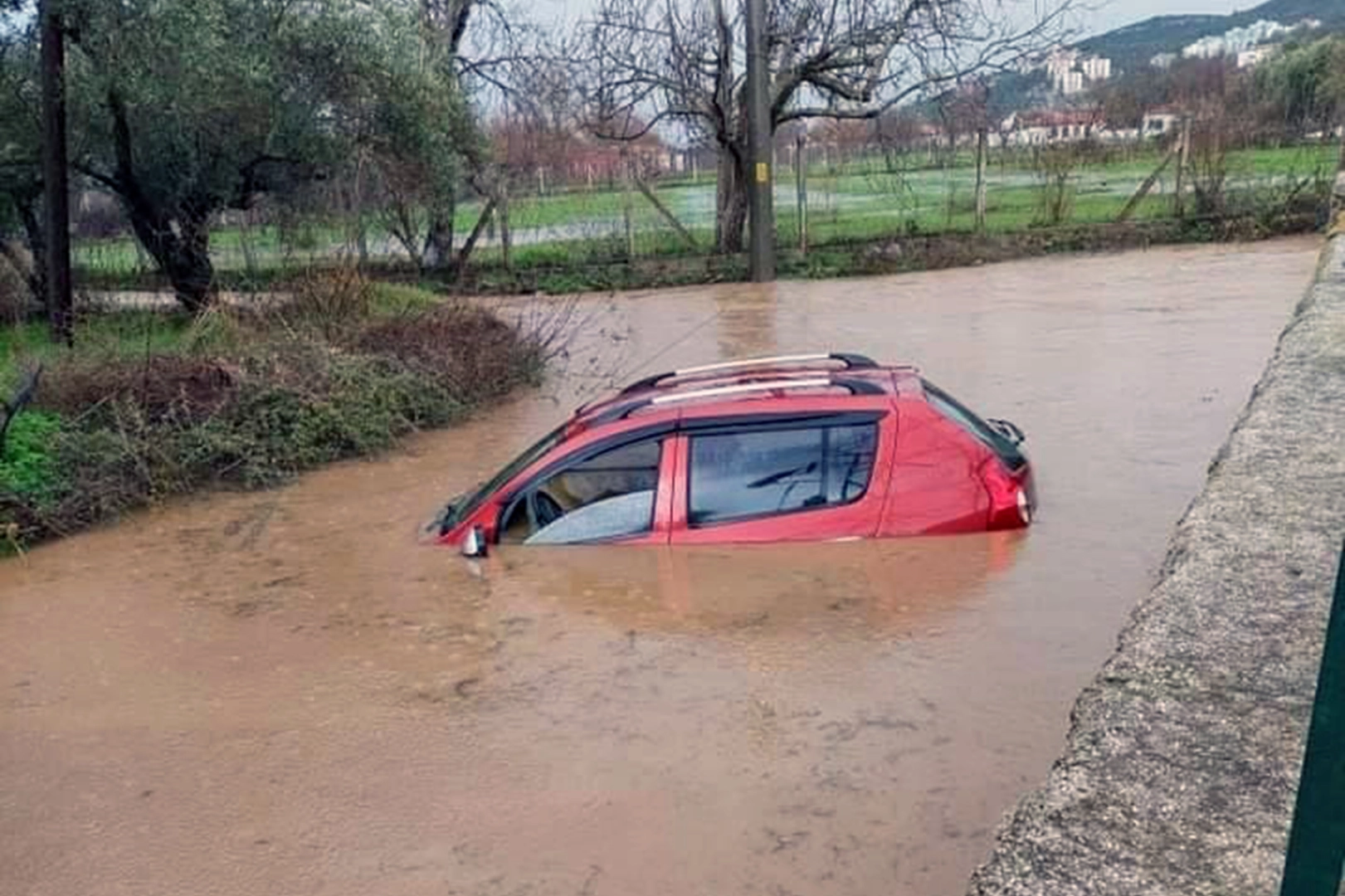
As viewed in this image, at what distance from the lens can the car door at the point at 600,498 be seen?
266 inches

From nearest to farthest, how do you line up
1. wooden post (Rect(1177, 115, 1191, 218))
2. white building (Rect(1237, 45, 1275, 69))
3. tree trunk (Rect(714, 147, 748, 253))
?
wooden post (Rect(1177, 115, 1191, 218))
tree trunk (Rect(714, 147, 748, 253))
white building (Rect(1237, 45, 1275, 69))

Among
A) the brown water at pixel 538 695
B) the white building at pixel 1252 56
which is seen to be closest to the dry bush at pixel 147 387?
the brown water at pixel 538 695

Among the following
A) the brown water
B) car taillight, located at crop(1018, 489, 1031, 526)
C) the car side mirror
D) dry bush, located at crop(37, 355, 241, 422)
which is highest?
dry bush, located at crop(37, 355, 241, 422)

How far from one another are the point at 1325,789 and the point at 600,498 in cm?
558

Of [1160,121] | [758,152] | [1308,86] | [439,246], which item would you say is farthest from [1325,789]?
[1308,86]

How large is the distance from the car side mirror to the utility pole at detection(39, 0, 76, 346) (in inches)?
301

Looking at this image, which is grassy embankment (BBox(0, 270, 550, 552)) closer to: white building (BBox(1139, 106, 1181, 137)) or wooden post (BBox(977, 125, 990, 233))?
wooden post (BBox(977, 125, 990, 233))

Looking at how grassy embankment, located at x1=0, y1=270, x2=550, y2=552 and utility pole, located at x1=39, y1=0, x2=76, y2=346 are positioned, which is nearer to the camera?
grassy embankment, located at x1=0, y1=270, x2=550, y2=552

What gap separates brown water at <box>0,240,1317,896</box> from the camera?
4438 millimetres

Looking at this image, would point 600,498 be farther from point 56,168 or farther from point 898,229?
point 898,229

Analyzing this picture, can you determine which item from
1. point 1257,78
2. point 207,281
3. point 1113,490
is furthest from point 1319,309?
point 1257,78

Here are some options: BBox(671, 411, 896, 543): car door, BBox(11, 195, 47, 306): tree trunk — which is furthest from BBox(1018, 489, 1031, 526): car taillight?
BBox(11, 195, 47, 306): tree trunk

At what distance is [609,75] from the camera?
24484mm

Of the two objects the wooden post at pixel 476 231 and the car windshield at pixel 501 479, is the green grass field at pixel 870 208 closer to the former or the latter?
the wooden post at pixel 476 231
